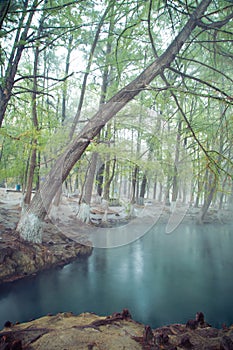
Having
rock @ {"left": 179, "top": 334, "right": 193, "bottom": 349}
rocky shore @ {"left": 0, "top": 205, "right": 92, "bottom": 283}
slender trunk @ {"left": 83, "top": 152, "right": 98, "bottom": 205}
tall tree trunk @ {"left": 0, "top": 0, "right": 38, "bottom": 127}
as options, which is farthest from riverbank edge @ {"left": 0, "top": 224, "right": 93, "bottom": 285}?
rock @ {"left": 179, "top": 334, "right": 193, "bottom": 349}

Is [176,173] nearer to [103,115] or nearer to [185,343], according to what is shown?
[103,115]

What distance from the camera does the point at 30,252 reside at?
3.90m

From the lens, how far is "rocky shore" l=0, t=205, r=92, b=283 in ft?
→ 11.5

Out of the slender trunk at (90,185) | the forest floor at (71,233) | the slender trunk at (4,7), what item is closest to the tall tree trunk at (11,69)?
the slender trunk at (90,185)

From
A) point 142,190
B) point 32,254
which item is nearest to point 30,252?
point 32,254

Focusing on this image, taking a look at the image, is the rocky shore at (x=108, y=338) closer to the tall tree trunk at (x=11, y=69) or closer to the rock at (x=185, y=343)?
the rock at (x=185, y=343)

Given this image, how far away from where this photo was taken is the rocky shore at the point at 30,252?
138 inches

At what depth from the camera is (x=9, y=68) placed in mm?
3174

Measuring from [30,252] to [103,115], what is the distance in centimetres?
253

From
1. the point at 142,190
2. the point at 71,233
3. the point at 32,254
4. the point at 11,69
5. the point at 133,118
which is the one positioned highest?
the point at 11,69

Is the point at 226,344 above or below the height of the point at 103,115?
below

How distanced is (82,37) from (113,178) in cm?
344

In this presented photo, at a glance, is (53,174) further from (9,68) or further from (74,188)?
(9,68)

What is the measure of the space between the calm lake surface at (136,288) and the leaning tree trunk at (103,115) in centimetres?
130
